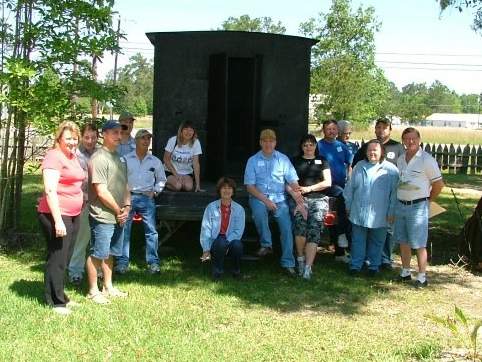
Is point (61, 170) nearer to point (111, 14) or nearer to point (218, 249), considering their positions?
point (218, 249)

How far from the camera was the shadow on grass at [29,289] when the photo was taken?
18.1ft

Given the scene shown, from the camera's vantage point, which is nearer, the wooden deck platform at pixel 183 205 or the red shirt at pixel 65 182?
the red shirt at pixel 65 182

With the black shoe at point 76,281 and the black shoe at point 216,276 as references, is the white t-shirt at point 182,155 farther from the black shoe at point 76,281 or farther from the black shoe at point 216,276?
the black shoe at point 76,281

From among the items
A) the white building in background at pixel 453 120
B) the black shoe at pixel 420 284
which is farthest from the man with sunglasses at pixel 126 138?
the white building in background at pixel 453 120

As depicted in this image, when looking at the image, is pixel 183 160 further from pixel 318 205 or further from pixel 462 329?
pixel 462 329

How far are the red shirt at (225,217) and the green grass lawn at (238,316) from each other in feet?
1.75

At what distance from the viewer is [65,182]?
5074 mm

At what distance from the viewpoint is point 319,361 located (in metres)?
4.24

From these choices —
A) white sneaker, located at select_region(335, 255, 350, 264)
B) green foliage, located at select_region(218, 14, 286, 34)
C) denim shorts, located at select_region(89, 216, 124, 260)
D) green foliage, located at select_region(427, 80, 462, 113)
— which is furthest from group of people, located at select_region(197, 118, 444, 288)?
green foliage, located at select_region(427, 80, 462, 113)

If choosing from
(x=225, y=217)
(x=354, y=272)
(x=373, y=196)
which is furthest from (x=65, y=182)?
Answer: (x=354, y=272)

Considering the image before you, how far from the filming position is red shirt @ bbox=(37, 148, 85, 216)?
5.00 metres

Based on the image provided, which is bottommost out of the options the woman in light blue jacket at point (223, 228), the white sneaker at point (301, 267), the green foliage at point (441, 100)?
the white sneaker at point (301, 267)

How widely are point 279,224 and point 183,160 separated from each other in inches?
59.4

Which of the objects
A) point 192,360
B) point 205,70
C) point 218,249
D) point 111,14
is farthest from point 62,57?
point 192,360
